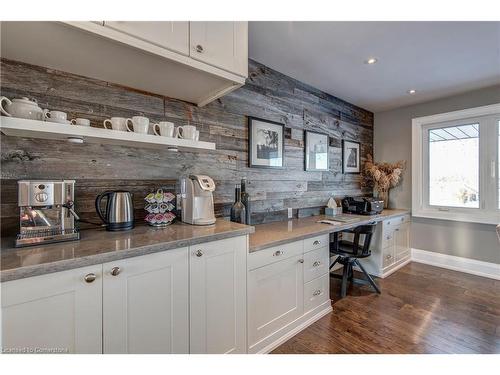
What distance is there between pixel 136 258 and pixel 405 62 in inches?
113

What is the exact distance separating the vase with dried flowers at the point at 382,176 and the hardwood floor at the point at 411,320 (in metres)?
1.36

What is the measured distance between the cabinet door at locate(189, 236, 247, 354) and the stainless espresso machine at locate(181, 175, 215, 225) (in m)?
0.27

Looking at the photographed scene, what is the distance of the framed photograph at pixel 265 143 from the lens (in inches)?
89.9

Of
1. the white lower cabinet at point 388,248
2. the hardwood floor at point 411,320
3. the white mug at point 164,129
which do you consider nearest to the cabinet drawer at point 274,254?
the hardwood floor at point 411,320

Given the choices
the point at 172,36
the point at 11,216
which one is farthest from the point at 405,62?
the point at 11,216

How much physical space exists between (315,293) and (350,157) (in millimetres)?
2227

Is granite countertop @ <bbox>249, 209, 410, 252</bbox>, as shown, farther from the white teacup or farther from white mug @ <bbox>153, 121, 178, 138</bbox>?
the white teacup

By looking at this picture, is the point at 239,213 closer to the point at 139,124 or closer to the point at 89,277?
the point at 139,124

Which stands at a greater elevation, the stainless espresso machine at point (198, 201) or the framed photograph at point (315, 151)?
the framed photograph at point (315, 151)

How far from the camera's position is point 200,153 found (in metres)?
1.93

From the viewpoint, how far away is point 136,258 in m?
1.06

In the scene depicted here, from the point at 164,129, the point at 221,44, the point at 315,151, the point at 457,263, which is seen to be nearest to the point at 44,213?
the point at 164,129

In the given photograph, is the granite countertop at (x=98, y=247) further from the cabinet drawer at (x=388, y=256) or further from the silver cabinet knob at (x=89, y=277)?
the cabinet drawer at (x=388, y=256)

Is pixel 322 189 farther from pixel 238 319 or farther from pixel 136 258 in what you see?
pixel 136 258
